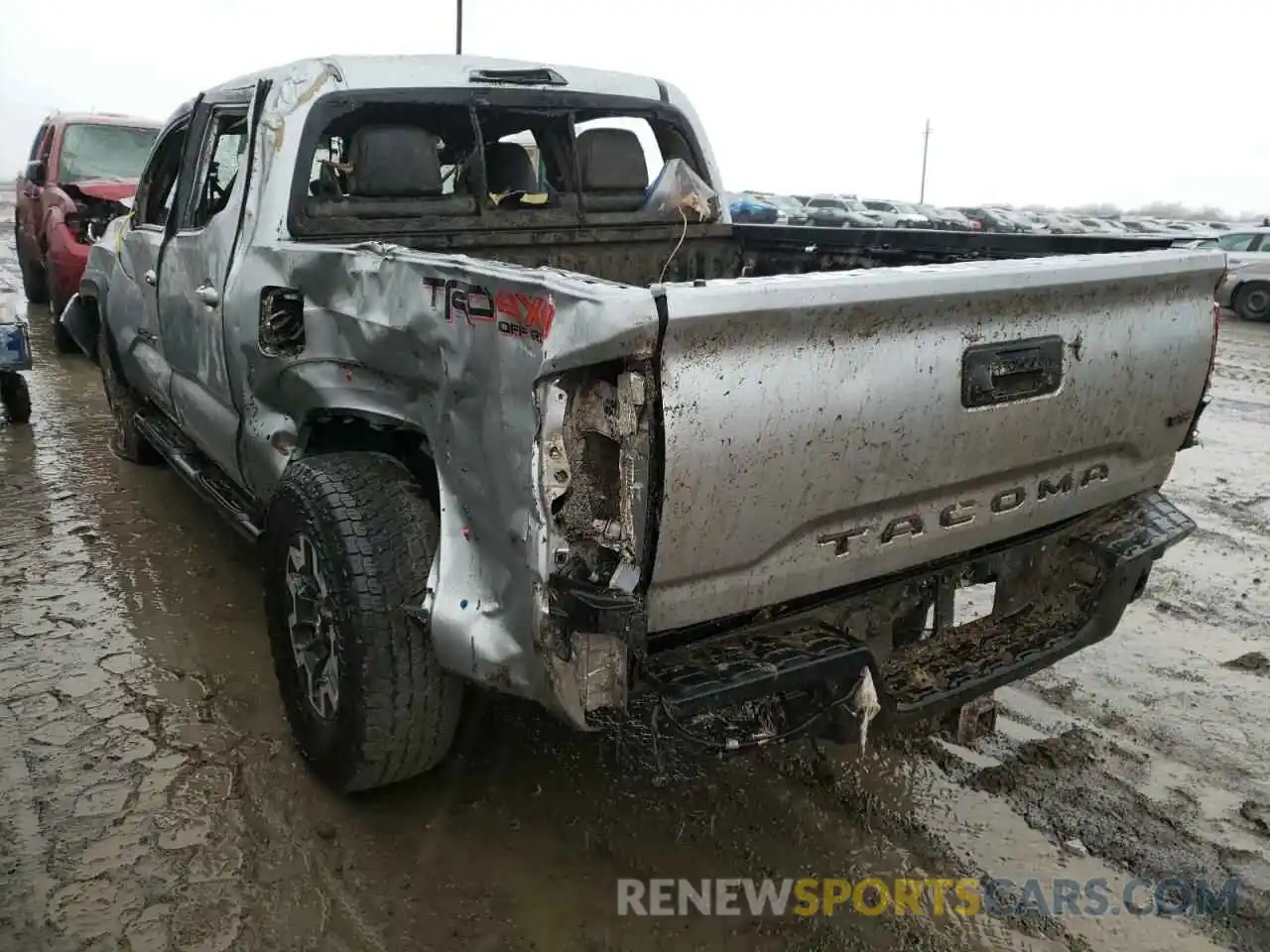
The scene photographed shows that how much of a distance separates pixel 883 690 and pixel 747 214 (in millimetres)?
24459

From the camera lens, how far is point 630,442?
2.05 metres

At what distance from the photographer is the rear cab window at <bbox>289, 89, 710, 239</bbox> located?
358cm

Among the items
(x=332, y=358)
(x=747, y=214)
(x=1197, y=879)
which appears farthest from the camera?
(x=747, y=214)

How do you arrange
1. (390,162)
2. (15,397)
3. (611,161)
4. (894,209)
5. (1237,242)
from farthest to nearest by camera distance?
(894,209)
(1237,242)
(15,397)
(611,161)
(390,162)

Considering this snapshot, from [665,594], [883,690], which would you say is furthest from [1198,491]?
[665,594]

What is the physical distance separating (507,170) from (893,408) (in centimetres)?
242

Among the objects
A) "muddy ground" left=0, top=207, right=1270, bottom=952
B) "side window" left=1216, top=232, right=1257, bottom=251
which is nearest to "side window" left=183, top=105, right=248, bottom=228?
"muddy ground" left=0, top=207, right=1270, bottom=952

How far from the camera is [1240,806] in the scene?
3.05 m

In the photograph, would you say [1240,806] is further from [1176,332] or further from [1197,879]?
[1176,332]

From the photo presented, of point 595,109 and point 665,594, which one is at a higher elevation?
point 595,109

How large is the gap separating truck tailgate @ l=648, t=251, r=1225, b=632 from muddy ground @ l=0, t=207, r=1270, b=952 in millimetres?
635

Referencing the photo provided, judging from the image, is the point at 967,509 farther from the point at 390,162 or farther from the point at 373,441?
the point at 390,162

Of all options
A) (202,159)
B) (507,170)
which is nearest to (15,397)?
(202,159)

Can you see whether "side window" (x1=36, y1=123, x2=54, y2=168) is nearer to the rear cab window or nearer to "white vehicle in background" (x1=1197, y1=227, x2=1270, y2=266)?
the rear cab window
